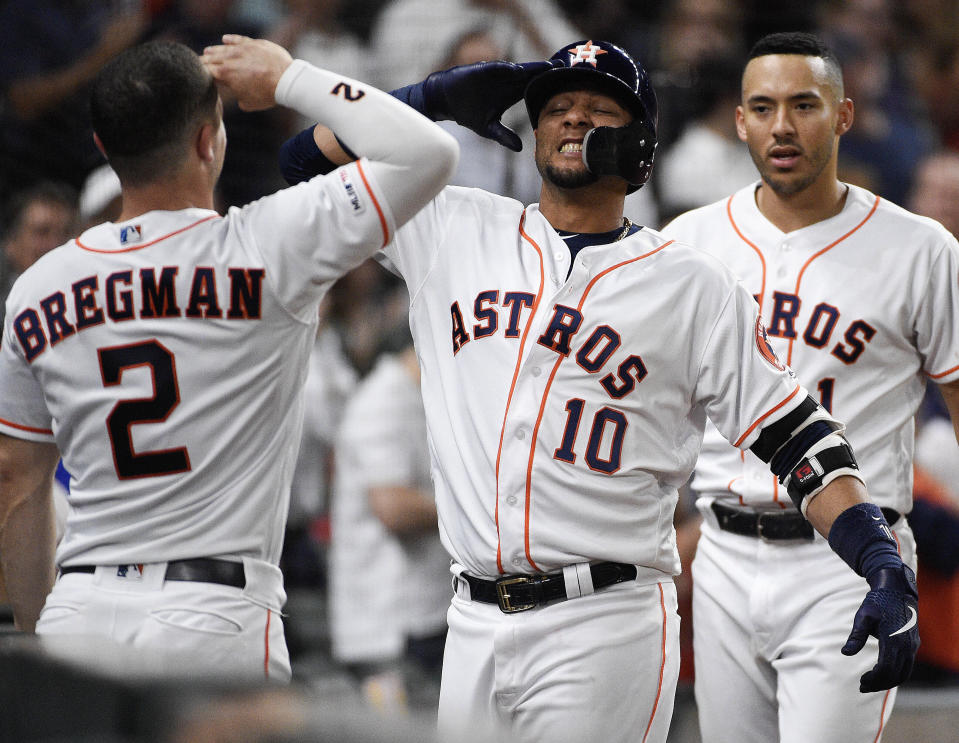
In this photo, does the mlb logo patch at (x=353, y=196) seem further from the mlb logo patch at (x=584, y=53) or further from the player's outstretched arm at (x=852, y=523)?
the player's outstretched arm at (x=852, y=523)

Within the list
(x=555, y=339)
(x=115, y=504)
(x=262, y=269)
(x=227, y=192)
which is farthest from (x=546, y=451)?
→ (x=227, y=192)

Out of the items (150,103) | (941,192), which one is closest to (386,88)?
(941,192)

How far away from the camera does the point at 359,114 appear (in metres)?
2.43

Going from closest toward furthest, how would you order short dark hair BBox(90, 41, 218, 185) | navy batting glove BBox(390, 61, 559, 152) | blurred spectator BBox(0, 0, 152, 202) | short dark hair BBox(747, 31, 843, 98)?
short dark hair BBox(90, 41, 218, 185) → navy batting glove BBox(390, 61, 559, 152) → short dark hair BBox(747, 31, 843, 98) → blurred spectator BBox(0, 0, 152, 202)

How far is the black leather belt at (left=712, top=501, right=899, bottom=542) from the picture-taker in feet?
10.6

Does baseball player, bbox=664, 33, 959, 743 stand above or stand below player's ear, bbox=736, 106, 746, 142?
below

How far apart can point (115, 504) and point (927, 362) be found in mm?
2054

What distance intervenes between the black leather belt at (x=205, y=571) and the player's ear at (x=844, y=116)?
199cm

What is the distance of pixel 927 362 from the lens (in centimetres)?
325

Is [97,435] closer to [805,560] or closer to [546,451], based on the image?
[546,451]

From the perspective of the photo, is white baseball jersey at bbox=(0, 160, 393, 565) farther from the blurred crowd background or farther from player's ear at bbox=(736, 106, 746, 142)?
the blurred crowd background

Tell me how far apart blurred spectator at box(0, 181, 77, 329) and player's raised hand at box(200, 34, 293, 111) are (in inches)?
112

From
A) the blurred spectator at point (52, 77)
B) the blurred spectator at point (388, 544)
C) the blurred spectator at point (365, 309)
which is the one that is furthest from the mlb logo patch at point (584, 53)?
the blurred spectator at point (52, 77)

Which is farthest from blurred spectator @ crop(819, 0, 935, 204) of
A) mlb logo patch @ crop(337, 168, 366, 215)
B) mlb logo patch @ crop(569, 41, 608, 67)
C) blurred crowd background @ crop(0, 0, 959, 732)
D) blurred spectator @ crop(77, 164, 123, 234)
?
mlb logo patch @ crop(337, 168, 366, 215)
